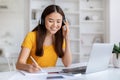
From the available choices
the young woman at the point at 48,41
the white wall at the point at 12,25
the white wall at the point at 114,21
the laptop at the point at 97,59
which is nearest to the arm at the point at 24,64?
the young woman at the point at 48,41

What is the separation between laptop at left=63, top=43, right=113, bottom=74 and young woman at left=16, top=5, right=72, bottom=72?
14.8 inches

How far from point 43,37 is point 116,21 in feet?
9.67

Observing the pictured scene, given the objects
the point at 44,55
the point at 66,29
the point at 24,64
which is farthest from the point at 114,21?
the point at 24,64

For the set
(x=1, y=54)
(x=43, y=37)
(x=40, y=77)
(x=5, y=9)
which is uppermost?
(x=5, y=9)

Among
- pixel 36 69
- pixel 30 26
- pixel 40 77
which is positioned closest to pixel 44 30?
pixel 36 69

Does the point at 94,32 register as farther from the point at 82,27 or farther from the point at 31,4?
the point at 31,4

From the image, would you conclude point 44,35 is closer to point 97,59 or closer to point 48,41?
point 48,41

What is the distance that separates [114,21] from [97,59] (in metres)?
3.13

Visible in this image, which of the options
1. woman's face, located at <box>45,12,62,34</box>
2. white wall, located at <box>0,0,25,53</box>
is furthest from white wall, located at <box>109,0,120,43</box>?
woman's face, located at <box>45,12,62,34</box>

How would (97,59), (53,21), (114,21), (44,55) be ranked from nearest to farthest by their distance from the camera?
(97,59)
(53,21)
(44,55)
(114,21)

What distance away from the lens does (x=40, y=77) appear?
154 centimetres

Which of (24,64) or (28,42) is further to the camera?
(28,42)

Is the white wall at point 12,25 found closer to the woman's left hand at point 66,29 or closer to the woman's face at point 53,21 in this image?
the woman's left hand at point 66,29

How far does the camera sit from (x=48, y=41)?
2.13 m
